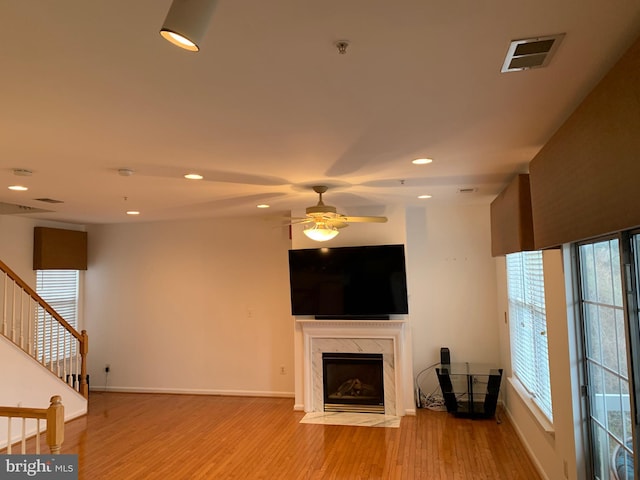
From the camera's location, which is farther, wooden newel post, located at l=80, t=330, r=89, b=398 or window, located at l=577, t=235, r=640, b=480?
wooden newel post, located at l=80, t=330, r=89, b=398

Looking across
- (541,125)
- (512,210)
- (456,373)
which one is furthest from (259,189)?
(456,373)

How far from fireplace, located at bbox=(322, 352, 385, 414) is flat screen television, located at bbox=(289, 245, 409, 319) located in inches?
22.6

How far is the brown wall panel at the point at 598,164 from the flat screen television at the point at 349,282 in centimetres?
272

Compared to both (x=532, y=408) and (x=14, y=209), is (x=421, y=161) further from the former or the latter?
(x=14, y=209)

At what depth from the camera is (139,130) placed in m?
2.44

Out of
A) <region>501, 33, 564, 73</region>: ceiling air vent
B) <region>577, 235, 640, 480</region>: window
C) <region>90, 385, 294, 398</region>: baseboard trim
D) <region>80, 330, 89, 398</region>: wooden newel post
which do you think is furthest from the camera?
<region>90, 385, 294, 398</region>: baseboard trim

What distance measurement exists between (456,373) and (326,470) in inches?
82.0

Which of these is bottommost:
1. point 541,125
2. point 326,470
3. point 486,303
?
point 326,470

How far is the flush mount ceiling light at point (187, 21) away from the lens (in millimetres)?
853

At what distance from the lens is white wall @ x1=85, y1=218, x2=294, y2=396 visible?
625cm

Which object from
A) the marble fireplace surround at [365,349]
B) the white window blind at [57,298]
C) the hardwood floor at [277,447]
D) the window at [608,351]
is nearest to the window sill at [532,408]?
the hardwood floor at [277,447]

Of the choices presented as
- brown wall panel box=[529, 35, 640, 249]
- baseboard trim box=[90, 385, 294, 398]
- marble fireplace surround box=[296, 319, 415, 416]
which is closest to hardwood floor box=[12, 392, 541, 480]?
marble fireplace surround box=[296, 319, 415, 416]

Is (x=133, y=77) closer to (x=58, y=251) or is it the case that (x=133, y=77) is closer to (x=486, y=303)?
(x=486, y=303)

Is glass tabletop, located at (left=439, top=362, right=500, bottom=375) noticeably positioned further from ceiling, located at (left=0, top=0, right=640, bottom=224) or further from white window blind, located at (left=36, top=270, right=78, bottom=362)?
white window blind, located at (left=36, top=270, right=78, bottom=362)
